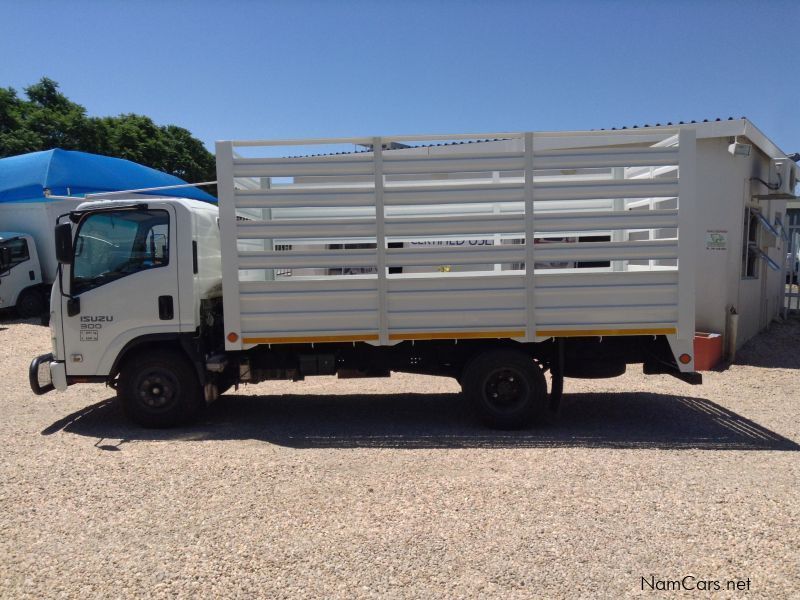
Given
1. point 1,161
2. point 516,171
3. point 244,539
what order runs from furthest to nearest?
point 1,161 < point 516,171 < point 244,539

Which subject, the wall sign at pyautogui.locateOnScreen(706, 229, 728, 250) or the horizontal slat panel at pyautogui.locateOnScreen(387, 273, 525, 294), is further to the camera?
the wall sign at pyautogui.locateOnScreen(706, 229, 728, 250)

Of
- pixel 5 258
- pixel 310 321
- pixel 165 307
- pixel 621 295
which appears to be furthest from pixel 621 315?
pixel 5 258

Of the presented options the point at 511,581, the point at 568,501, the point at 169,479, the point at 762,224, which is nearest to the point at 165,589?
the point at 169,479

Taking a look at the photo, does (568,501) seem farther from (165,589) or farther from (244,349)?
(244,349)

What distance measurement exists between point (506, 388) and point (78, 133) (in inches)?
924

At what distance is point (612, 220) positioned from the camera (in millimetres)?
5391

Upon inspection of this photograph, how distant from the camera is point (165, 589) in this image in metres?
3.01

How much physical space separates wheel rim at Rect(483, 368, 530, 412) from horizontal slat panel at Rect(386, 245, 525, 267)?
1.12 m

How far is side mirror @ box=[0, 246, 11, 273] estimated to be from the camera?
13339 millimetres

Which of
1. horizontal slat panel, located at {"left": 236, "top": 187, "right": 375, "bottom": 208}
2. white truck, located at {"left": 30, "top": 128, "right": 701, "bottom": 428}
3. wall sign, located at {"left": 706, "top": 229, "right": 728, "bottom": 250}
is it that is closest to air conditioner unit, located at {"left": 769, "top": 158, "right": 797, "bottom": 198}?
wall sign, located at {"left": 706, "top": 229, "right": 728, "bottom": 250}

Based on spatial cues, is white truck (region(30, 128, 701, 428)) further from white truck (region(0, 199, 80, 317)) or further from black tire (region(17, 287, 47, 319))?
black tire (region(17, 287, 47, 319))

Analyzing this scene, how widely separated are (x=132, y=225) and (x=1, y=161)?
47.9 ft

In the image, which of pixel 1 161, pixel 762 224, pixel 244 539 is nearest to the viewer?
pixel 244 539

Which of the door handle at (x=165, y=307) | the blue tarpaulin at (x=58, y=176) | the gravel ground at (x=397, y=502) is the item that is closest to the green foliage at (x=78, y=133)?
the blue tarpaulin at (x=58, y=176)
